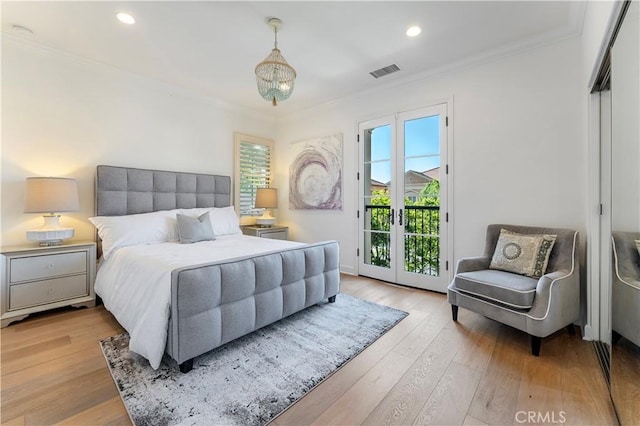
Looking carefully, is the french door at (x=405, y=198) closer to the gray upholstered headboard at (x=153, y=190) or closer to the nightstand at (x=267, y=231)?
the nightstand at (x=267, y=231)

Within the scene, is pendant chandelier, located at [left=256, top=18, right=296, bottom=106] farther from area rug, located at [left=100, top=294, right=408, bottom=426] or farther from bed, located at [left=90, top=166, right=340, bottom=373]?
area rug, located at [left=100, top=294, right=408, bottom=426]

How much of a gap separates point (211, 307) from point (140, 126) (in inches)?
113

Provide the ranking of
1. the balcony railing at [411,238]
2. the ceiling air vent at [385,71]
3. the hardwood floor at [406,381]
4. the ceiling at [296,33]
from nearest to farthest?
the hardwood floor at [406,381], the ceiling at [296,33], the ceiling air vent at [385,71], the balcony railing at [411,238]

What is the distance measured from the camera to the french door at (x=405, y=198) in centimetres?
334

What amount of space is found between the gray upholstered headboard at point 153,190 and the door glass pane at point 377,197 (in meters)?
2.18

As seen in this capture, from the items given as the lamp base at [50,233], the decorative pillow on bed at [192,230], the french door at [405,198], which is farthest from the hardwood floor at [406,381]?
the french door at [405,198]

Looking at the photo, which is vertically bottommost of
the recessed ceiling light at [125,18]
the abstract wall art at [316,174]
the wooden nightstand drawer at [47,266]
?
the wooden nightstand drawer at [47,266]

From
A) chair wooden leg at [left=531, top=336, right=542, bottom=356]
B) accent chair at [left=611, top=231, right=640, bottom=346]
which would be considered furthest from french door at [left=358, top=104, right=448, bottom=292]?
accent chair at [left=611, top=231, right=640, bottom=346]

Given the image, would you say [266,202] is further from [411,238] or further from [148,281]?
[148,281]

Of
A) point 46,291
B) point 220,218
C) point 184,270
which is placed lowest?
point 46,291

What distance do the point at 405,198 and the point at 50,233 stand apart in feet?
12.6

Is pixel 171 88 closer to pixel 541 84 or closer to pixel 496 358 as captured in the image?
pixel 541 84

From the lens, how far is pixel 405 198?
3.61 metres

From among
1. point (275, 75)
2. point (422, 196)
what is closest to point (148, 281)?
point (275, 75)
